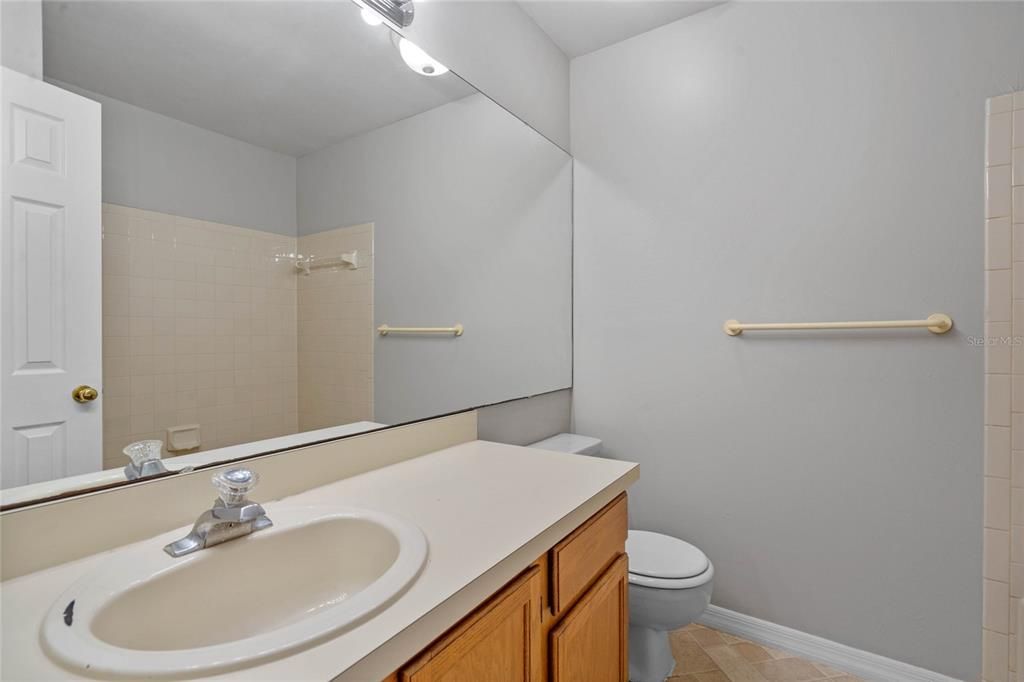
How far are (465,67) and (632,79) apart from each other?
78cm

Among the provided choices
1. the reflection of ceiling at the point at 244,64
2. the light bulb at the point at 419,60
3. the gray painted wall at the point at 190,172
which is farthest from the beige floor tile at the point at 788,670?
the light bulb at the point at 419,60

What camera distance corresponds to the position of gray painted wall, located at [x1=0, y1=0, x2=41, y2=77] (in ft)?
2.12

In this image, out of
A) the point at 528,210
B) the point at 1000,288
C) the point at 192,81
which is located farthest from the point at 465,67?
the point at 1000,288

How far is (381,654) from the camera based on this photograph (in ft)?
1.69

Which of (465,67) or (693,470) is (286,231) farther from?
(693,470)

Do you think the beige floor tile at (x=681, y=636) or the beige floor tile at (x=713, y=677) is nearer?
the beige floor tile at (x=713, y=677)

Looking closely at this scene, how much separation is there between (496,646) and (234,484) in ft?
1.55

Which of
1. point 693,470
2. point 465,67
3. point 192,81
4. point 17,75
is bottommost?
point 693,470

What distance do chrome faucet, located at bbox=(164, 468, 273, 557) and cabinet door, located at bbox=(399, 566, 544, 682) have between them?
1.21 ft

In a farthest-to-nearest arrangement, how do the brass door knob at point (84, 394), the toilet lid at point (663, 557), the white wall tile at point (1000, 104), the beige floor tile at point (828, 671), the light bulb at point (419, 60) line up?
the beige floor tile at point (828, 671) < the toilet lid at point (663, 557) < the light bulb at point (419, 60) < the white wall tile at point (1000, 104) < the brass door knob at point (84, 394)

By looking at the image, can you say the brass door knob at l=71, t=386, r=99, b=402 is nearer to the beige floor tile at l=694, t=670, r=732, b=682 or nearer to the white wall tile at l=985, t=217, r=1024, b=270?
the beige floor tile at l=694, t=670, r=732, b=682

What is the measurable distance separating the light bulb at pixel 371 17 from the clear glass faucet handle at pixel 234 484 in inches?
43.2

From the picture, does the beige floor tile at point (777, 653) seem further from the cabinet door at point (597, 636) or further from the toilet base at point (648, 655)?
the cabinet door at point (597, 636)

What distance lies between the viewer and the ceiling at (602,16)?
1.79m
